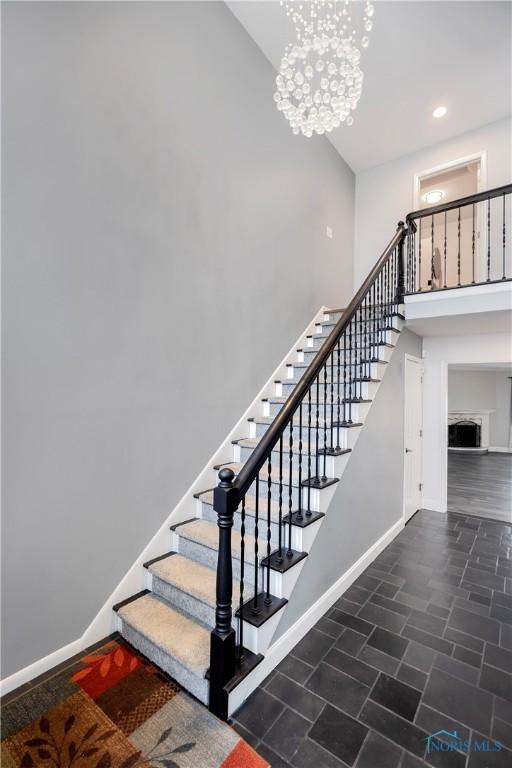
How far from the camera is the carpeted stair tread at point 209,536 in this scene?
7.06 ft

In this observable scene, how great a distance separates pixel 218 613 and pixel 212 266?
2544mm

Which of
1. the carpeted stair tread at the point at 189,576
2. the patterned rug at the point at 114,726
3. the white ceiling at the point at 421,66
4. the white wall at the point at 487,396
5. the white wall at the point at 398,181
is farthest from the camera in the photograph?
the white wall at the point at 487,396

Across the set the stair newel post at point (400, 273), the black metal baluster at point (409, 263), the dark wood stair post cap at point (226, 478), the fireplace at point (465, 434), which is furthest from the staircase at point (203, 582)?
the fireplace at point (465, 434)

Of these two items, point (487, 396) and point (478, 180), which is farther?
point (487, 396)

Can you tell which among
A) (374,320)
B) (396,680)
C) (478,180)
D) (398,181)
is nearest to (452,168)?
(478,180)

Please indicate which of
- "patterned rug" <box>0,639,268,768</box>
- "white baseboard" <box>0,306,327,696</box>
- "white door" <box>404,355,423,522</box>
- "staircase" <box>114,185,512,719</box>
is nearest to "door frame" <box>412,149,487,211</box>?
"staircase" <box>114,185,512,719</box>

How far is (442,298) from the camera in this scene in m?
3.54

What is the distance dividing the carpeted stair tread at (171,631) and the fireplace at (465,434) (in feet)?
34.2

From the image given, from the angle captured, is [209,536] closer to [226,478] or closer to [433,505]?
[226,478]

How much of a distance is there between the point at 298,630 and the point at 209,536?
800 mm

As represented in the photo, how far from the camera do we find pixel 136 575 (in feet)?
7.59

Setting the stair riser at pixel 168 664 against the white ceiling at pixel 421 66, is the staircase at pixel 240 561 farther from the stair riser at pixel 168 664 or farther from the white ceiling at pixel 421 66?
the white ceiling at pixel 421 66

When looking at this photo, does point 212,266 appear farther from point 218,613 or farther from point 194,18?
point 218,613

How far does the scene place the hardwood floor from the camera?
4711 mm
